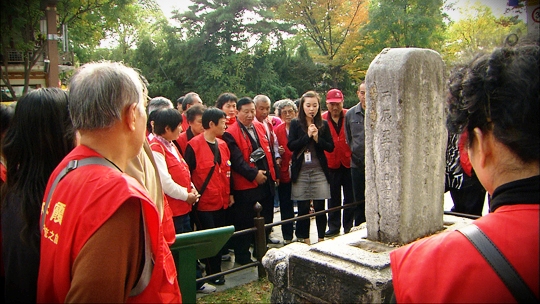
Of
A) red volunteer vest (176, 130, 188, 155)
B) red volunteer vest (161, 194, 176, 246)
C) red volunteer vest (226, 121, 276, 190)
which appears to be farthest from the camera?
red volunteer vest (176, 130, 188, 155)

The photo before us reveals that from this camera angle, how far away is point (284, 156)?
5.79m

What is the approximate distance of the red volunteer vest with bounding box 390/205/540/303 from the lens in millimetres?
975

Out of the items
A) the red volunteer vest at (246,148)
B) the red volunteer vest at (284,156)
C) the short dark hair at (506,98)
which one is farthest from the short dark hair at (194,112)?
the short dark hair at (506,98)

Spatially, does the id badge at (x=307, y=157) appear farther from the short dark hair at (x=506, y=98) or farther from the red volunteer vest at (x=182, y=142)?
the short dark hair at (x=506, y=98)

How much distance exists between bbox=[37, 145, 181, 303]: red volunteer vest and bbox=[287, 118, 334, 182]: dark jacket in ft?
12.7

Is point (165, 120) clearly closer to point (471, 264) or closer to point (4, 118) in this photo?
point (4, 118)

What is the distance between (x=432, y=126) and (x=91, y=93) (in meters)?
2.54

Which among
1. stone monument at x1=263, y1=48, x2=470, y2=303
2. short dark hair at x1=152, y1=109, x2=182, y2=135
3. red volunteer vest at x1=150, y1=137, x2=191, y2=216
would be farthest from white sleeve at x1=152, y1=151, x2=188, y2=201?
stone monument at x1=263, y1=48, x2=470, y2=303

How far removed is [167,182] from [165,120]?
593 millimetres

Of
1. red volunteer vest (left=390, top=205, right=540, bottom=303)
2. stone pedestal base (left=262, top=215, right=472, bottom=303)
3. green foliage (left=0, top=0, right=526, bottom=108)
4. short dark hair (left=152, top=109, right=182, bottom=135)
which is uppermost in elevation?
green foliage (left=0, top=0, right=526, bottom=108)

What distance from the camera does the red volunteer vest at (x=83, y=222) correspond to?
125 cm

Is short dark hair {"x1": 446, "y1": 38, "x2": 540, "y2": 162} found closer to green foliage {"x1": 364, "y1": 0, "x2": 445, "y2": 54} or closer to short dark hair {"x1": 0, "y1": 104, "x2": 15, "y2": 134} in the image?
short dark hair {"x1": 0, "y1": 104, "x2": 15, "y2": 134}

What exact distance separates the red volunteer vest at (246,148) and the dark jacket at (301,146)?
295mm

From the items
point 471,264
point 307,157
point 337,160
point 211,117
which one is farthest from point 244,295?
point 471,264
